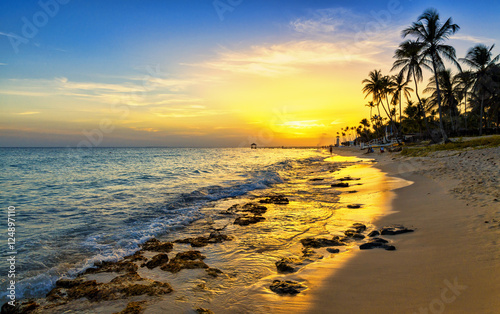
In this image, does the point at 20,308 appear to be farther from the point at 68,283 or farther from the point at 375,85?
the point at 375,85

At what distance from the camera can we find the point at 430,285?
13.5 feet

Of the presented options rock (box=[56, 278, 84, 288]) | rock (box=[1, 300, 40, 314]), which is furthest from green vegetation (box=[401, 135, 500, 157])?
rock (box=[1, 300, 40, 314])

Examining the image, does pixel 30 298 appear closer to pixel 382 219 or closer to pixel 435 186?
pixel 382 219

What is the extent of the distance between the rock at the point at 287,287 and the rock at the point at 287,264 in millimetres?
575

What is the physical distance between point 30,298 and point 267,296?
4.55 m

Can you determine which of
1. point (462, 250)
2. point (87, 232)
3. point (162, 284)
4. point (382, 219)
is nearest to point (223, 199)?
point (87, 232)

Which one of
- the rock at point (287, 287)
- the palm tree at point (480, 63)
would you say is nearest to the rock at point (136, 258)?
Result: the rock at point (287, 287)

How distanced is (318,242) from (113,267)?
16.7ft

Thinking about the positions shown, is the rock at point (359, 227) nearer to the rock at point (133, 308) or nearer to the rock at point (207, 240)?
the rock at point (207, 240)

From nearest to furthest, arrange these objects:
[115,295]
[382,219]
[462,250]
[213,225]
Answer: [115,295]
[462,250]
[382,219]
[213,225]

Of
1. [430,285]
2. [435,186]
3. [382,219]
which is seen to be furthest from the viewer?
[435,186]

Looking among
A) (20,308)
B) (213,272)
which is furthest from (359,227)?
(20,308)

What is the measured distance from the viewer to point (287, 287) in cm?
454

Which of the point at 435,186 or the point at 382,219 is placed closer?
the point at 382,219
